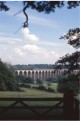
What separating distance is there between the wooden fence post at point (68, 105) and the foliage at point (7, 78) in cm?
3833

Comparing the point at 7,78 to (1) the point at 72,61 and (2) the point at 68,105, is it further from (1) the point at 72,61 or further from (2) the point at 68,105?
(2) the point at 68,105

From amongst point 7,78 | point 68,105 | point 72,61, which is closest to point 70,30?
point 72,61

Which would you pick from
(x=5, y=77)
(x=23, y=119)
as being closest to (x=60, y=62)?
(x=23, y=119)

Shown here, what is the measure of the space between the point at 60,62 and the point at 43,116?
6.31 metres

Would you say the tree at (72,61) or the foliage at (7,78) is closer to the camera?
the tree at (72,61)

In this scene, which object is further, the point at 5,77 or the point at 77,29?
the point at 5,77

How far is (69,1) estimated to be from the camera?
1861 centimetres

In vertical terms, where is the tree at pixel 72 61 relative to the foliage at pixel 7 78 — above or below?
above

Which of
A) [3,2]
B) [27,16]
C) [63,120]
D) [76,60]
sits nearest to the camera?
[63,120]

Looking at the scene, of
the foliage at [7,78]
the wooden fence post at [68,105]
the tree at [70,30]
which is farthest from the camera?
the foliage at [7,78]

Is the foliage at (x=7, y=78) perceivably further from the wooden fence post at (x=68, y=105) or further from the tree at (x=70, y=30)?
the wooden fence post at (x=68, y=105)

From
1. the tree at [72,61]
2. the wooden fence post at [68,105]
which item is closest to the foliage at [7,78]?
the tree at [72,61]

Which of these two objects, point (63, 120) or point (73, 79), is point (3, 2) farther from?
point (63, 120)

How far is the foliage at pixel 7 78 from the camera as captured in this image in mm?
53237
